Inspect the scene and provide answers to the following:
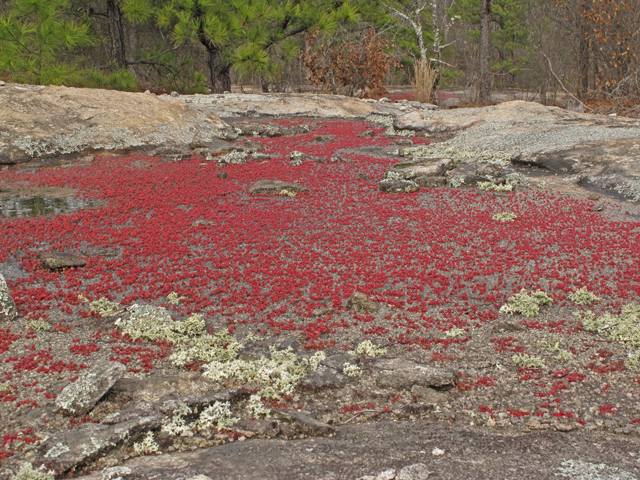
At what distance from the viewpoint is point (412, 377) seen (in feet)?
17.7

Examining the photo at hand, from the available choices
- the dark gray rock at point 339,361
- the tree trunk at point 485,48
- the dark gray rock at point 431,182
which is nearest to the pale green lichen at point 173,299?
the dark gray rock at point 339,361

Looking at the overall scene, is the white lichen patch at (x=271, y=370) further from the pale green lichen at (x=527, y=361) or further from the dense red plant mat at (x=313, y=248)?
the pale green lichen at (x=527, y=361)

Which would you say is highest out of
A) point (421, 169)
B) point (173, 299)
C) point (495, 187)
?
point (421, 169)

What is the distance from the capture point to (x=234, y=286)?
26.2 ft

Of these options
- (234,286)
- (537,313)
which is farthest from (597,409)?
(234,286)

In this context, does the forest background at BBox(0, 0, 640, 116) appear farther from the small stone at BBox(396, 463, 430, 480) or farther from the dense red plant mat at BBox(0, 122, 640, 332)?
the small stone at BBox(396, 463, 430, 480)

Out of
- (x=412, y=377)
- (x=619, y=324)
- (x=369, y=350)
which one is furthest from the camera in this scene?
(x=619, y=324)

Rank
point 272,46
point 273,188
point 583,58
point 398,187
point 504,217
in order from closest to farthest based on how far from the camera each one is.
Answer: point 504,217 < point 273,188 < point 398,187 < point 583,58 < point 272,46

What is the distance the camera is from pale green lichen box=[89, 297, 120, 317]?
688cm

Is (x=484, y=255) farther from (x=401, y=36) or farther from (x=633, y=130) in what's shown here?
(x=401, y=36)

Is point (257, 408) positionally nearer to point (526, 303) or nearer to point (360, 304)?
point (360, 304)

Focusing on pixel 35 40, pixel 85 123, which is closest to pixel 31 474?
pixel 85 123

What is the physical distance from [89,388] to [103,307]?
7.63ft

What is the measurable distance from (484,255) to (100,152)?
503 inches
